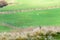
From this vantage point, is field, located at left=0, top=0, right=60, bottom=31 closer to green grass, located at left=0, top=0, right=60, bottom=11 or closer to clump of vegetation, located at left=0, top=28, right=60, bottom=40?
green grass, located at left=0, top=0, right=60, bottom=11

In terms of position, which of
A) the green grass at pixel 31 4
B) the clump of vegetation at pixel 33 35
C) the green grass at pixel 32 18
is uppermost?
the green grass at pixel 31 4

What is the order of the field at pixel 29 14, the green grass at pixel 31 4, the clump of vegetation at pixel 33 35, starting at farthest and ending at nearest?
the green grass at pixel 31 4 → the field at pixel 29 14 → the clump of vegetation at pixel 33 35

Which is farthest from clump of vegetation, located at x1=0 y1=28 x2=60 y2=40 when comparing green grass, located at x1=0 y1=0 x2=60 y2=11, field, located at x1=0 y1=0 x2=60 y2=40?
green grass, located at x1=0 y1=0 x2=60 y2=11

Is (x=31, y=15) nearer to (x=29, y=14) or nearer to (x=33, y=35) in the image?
(x=29, y=14)

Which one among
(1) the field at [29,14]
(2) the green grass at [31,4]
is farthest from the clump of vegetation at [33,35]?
(2) the green grass at [31,4]

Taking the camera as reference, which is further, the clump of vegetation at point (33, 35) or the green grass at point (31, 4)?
the green grass at point (31, 4)

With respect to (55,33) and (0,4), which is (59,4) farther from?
(0,4)

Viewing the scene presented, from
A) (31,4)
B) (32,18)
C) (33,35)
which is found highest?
(31,4)

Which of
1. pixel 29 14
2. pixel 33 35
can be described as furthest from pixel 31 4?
pixel 33 35

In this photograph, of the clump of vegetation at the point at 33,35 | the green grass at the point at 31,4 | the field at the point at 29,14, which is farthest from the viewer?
the green grass at the point at 31,4

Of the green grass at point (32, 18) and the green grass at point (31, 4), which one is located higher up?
the green grass at point (31, 4)

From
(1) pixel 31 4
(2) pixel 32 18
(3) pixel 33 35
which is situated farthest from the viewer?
(1) pixel 31 4

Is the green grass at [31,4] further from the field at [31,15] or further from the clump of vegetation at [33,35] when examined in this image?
the clump of vegetation at [33,35]
